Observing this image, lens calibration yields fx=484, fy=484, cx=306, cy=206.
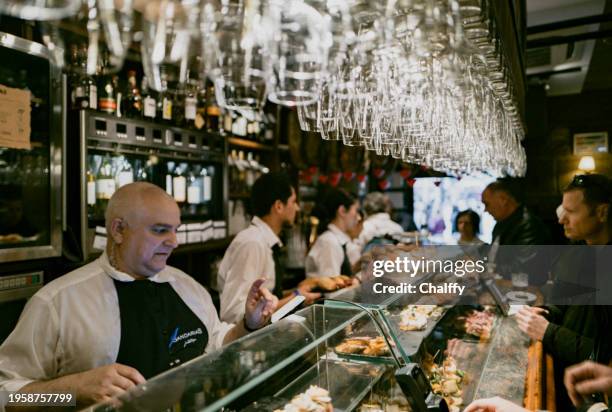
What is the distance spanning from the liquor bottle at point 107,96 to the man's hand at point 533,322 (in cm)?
307

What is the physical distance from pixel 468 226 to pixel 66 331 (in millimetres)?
3964

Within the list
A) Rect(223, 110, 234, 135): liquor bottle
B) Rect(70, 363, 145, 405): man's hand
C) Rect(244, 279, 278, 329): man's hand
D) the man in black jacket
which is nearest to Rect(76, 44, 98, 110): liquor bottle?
Rect(223, 110, 234, 135): liquor bottle

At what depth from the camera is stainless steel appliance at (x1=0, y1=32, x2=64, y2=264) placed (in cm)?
283

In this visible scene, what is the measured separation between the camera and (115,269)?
76.4 inches

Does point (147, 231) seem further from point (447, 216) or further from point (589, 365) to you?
point (447, 216)

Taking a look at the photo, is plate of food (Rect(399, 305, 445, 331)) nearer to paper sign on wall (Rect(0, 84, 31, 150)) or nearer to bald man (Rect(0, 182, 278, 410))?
bald man (Rect(0, 182, 278, 410))

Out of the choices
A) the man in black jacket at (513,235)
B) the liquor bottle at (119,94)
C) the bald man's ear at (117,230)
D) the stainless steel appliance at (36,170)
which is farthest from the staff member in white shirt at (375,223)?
the bald man's ear at (117,230)

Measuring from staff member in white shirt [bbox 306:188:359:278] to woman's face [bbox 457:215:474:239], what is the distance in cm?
106

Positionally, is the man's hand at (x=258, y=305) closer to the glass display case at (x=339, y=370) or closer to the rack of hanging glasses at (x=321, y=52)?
the glass display case at (x=339, y=370)

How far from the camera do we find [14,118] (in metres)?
2.74

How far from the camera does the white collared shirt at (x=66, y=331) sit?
1682mm

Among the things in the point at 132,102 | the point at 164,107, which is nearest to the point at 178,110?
the point at 164,107

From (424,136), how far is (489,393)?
4.13 ft

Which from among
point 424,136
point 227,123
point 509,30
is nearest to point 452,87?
point 424,136
